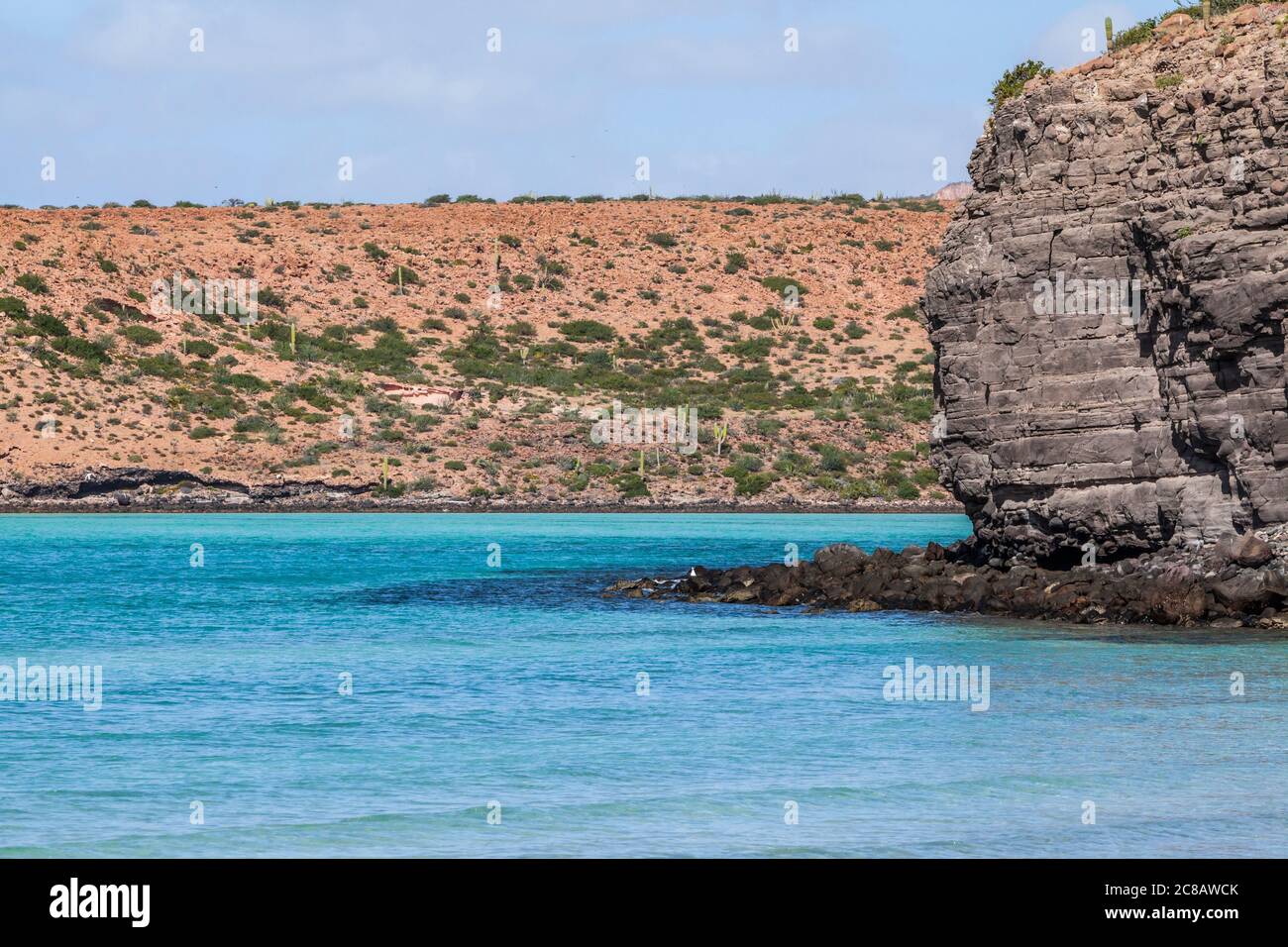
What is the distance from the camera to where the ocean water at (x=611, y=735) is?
13.3 metres

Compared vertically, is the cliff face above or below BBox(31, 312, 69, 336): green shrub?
below

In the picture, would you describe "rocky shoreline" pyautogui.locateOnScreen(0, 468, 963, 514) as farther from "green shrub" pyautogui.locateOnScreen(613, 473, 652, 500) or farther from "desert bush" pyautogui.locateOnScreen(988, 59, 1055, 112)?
"desert bush" pyautogui.locateOnScreen(988, 59, 1055, 112)

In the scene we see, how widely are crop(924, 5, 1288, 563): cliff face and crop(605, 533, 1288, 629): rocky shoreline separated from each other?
2.05 ft

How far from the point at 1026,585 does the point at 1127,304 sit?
575cm

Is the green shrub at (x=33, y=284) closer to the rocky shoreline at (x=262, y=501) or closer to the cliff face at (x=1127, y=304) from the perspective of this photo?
the rocky shoreline at (x=262, y=501)

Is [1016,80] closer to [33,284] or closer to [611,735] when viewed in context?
[611,735]

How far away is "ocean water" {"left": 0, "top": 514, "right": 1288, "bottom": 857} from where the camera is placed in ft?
43.6

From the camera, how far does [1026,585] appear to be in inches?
1201

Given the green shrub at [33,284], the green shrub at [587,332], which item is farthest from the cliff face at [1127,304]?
the green shrub at [33,284]

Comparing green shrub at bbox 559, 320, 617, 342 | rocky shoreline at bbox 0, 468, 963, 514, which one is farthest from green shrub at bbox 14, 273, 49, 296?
green shrub at bbox 559, 320, 617, 342

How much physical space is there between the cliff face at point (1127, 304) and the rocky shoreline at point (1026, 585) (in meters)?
0.62

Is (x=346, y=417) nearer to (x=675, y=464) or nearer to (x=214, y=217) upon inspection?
(x=675, y=464)

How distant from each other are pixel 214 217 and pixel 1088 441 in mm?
81509
